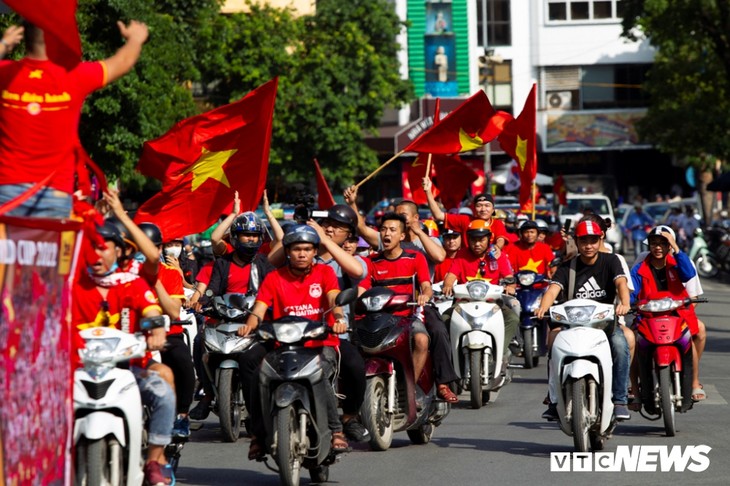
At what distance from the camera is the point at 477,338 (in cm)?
1384

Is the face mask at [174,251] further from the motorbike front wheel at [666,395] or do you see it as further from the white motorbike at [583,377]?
the motorbike front wheel at [666,395]

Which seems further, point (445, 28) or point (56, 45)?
point (445, 28)

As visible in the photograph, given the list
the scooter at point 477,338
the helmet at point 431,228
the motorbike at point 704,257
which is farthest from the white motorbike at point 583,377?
the motorbike at point 704,257

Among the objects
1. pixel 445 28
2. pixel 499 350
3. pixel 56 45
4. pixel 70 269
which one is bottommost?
pixel 499 350

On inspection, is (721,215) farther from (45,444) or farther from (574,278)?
(45,444)

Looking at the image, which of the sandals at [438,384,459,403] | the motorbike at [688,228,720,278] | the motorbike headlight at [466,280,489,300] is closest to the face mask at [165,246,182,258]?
the motorbike headlight at [466,280,489,300]

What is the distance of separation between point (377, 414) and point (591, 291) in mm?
1887

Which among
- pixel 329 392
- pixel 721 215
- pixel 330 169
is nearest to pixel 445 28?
pixel 330 169

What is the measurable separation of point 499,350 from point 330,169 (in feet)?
126

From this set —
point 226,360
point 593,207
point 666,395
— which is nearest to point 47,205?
point 226,360

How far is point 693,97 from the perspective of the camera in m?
48.2

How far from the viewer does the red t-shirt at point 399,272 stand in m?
11.8

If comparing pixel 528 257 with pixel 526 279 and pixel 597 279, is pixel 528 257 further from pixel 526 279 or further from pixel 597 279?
pixel 597 279

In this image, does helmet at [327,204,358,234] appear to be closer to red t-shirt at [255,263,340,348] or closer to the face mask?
red t-shirt at [255,263,340,348]
